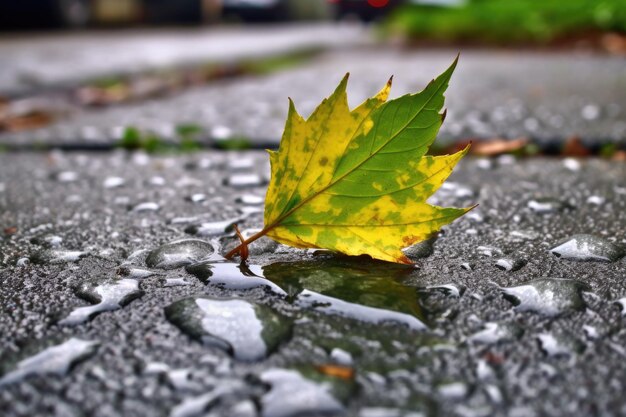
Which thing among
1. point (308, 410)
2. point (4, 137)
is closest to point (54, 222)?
point (308, 410)

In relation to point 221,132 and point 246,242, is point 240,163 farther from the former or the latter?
point 246,242

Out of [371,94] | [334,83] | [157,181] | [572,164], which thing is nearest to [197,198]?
[157,181]

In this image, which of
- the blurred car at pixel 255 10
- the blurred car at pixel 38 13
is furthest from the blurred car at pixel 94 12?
the blurred car at pixel 255 10

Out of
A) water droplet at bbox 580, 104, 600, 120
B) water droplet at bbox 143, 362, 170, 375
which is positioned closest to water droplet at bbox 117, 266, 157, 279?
water droplet at bbox 143, 362, 170, 375

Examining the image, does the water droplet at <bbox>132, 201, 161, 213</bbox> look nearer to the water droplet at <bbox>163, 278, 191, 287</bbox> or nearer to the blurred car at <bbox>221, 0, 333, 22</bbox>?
the water droplet at <bbox>163, 278, 191, 287</bbox>

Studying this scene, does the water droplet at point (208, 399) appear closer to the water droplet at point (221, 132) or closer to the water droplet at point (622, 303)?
the water droplet at point (622, 303)
